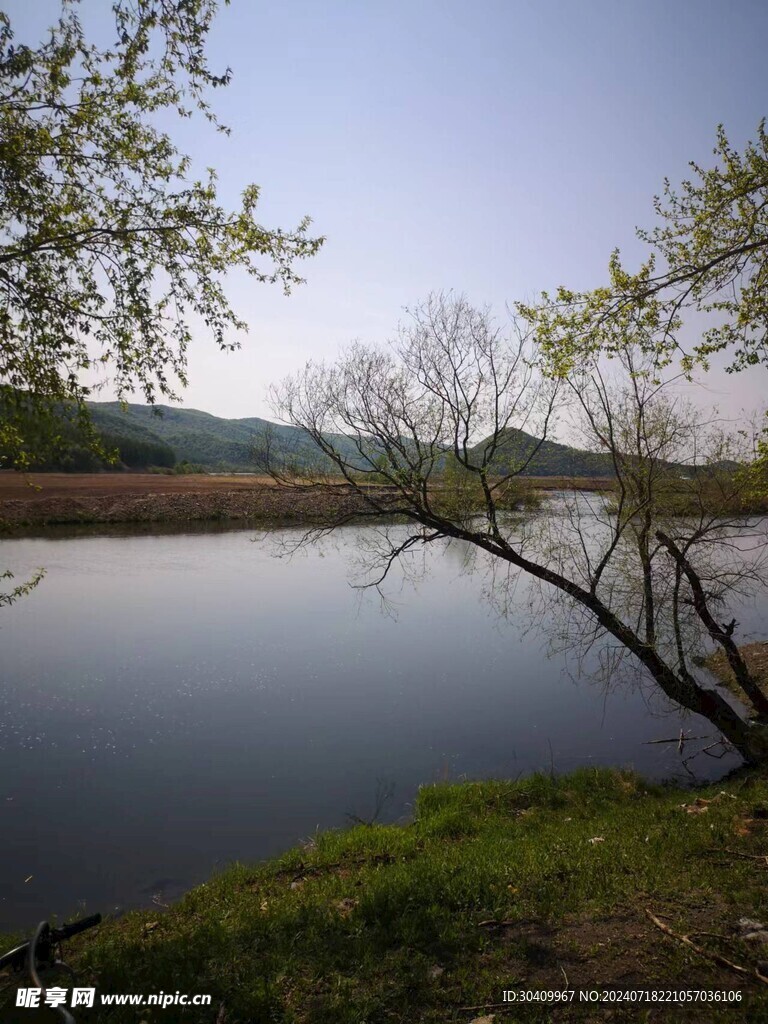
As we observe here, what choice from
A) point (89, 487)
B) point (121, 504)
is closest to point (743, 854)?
point (121, 504)

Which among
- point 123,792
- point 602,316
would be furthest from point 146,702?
point 602,316

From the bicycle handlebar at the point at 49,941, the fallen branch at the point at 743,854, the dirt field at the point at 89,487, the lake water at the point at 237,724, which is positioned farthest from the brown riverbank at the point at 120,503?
the bicycle handlebar at the point at 49,941

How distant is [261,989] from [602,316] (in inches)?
322

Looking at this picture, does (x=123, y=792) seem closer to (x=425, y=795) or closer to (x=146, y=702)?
(x=146, y=702)

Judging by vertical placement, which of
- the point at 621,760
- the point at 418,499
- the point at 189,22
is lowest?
the point at 621,760

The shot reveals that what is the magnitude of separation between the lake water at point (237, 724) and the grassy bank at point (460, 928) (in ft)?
5.21

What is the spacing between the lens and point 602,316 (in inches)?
326

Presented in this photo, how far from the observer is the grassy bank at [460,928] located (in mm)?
3809

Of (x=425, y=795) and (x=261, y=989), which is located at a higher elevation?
(x=261, y=989)

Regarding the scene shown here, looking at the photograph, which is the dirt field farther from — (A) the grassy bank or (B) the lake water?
(A) the grassy bank

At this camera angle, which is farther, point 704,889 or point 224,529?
point 224,529

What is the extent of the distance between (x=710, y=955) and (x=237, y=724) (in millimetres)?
9620

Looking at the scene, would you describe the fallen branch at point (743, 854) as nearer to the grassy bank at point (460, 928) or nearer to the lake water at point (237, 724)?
the grassy bank at point (460, 928)

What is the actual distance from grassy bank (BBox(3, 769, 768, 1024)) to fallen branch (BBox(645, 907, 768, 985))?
0.02m
